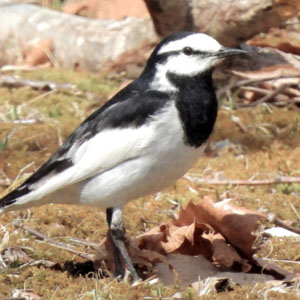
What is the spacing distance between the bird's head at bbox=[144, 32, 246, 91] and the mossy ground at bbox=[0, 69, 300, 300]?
1.01 m

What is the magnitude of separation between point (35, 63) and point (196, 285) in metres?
4.89

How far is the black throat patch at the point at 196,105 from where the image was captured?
13.6 feet

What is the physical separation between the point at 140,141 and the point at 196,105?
0.34 meters

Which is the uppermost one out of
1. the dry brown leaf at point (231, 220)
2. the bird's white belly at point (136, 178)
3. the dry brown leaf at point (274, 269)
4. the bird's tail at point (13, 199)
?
the bird's white belly at point (136, 178)

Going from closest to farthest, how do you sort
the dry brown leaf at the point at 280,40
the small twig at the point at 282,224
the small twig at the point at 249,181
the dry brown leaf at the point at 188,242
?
1. the dry brown leaf at the point at 188,242
2. the small twig at the point at 282,224
3. the small twig at the point at 249,181
4. the dry brown leaf at the point at 280,40

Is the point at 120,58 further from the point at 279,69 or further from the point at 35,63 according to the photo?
the point at 279,69

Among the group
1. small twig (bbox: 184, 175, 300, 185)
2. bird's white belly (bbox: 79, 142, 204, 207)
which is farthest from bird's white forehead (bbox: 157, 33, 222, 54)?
small twig (bbox: 184, 175, 300, 185)

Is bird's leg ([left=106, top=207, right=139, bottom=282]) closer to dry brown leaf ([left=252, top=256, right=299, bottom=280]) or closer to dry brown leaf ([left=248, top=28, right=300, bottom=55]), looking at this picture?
dry brown leaf ([left=252, top=256, right=299, bottom=280])

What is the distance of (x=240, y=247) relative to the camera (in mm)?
4367

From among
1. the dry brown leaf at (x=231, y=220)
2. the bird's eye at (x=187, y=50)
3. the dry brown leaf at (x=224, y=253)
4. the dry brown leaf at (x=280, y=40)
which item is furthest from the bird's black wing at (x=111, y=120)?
the dry brown leaf at (x=280, y=40)

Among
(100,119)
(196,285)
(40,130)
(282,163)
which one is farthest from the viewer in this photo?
(40,130)

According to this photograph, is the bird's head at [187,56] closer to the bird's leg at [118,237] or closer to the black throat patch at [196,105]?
the black throat patch at [196,105]

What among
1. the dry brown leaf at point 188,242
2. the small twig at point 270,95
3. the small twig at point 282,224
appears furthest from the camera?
the small twig at point 270,95

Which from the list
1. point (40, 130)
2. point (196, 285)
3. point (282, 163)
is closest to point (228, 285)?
point (196, 285)
